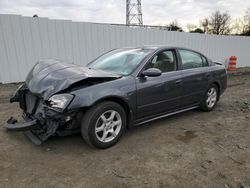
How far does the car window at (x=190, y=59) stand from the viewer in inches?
156

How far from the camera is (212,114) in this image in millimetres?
4445

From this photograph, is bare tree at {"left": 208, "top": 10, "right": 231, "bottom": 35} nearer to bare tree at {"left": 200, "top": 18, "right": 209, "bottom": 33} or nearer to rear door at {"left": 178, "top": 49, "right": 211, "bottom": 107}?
bare tree at {"left": 200, "top": 18, "right": 209, "bottom": 33}

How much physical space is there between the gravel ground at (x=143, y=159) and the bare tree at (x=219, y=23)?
132 ft

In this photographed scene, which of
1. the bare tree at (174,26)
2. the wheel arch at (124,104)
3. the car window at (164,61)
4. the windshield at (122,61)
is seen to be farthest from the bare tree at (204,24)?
the wheel arch at (124,104)

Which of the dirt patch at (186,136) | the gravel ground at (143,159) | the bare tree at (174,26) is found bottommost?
the dirt patch at (186,136)

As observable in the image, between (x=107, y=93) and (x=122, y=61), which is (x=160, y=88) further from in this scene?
(x=107, y=93)

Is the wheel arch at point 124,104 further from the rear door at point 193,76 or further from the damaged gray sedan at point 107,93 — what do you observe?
the rear door at point 193,76

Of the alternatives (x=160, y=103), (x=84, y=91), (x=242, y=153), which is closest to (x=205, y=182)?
(x=242, y=153)

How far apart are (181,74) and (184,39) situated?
8.72m

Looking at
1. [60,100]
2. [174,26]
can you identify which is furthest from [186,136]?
[174,26]

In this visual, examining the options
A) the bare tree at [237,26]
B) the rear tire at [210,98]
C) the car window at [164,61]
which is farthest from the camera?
the bare tree at [237,26]

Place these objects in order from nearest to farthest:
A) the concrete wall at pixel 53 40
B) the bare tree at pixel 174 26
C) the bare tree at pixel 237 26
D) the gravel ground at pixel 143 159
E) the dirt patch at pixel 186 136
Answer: the gravel ground at pixel 143 159 → the dirt patch at pixel 186 136 → the concrete wall at pixel 53 40 → the bare tree at pixel 174 26 → the bare tree at pixel 237 26

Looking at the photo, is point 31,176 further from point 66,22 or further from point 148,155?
point 66,22

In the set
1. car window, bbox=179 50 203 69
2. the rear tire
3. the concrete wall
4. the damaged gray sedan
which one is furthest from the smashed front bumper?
the concrete wall
